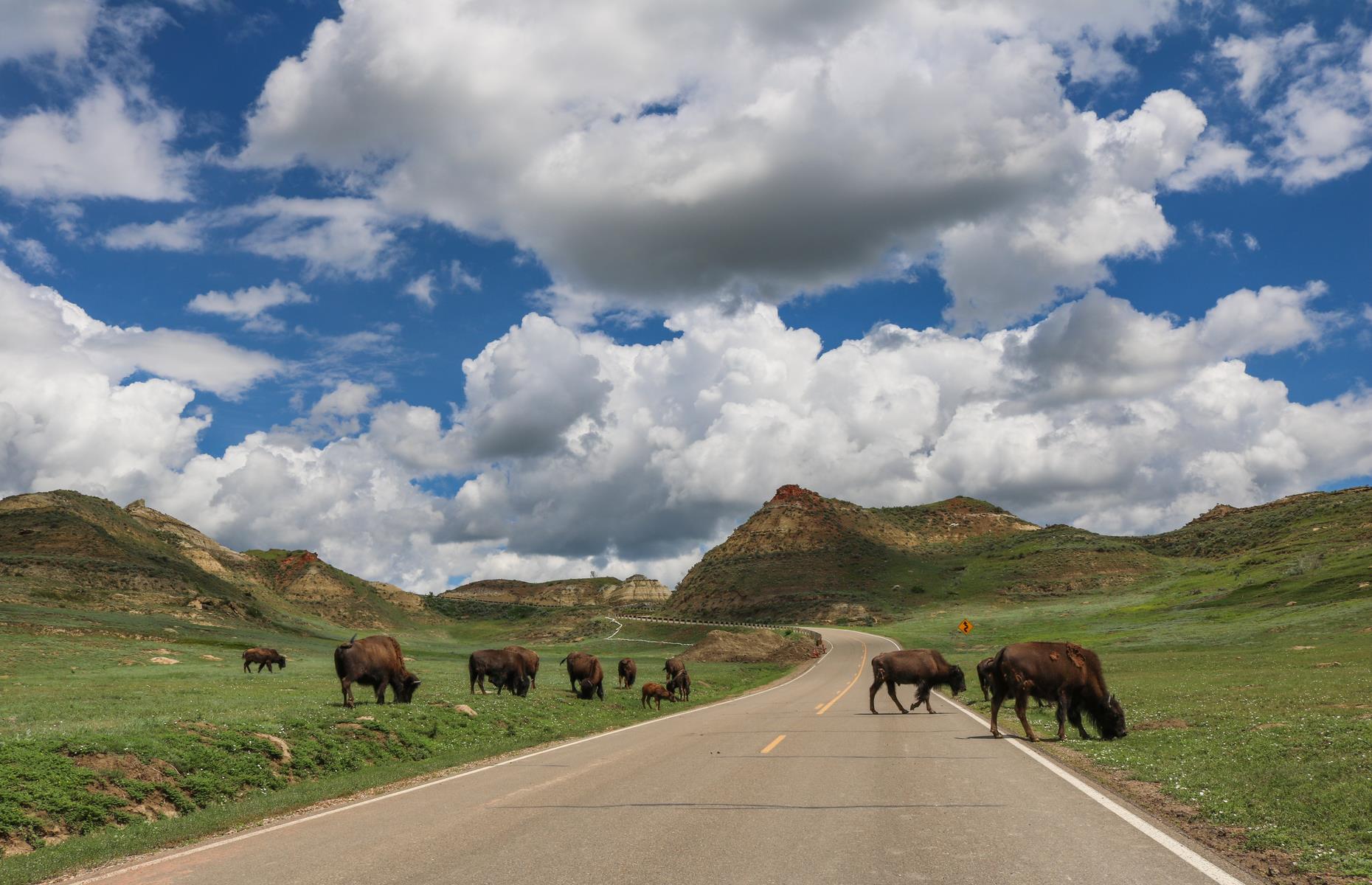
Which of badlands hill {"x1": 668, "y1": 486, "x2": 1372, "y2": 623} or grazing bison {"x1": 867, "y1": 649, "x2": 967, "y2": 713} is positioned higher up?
badlands hill {"x1": 668, "y1": 486, "x2": 1372, "y2": 623}

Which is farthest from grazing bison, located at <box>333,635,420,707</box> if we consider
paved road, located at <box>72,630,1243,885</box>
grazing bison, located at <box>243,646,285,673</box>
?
grazing bison, located at <box>243,646,285,673</box>

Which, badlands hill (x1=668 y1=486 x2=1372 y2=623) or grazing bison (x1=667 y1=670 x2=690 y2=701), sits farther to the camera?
badlands hill (x1=668 y1=486 x2=1372 y2=623)

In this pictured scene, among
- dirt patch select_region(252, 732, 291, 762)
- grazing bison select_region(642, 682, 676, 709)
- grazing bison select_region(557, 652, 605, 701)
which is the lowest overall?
grazing bison select_region(642, 682, 676, 709)

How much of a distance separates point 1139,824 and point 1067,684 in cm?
939

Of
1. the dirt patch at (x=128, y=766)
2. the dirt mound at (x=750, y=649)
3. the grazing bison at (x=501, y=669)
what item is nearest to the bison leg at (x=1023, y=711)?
the dirt patch at (x=128, y=766)

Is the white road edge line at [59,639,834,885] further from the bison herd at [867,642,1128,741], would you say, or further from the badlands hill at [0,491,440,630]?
the badlands hill at [0,491,440,630]

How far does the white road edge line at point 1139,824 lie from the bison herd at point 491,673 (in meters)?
17.6

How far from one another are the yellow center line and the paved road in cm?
1120

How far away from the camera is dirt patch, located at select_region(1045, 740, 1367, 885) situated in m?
7.59

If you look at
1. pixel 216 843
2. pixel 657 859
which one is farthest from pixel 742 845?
pixel 216 843

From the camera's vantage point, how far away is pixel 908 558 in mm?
176000

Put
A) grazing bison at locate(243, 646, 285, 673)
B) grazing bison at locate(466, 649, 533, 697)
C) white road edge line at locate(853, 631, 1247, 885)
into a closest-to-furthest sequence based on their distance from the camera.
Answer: white road edge line at locate(853, 631, 1247, 885) < grazing bison at locate(466, 649, 533, 697) < grazing bison at locate(243, 646, 285, 673)

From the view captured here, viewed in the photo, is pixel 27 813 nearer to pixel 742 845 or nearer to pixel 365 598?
pixel 742 845

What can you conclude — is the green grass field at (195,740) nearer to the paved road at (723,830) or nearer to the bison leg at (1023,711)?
the paved road at (723,830)
